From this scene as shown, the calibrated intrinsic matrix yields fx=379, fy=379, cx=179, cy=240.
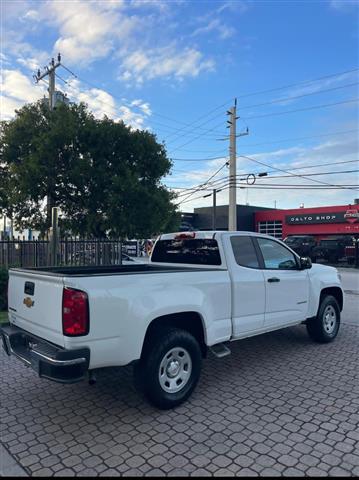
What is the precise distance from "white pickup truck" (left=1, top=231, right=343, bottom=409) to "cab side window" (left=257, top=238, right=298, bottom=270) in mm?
15

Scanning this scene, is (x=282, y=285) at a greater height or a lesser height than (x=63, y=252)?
lesser

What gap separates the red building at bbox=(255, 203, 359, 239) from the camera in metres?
33.9

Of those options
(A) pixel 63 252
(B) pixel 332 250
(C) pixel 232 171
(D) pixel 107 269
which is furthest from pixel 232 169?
(D) pixel 107 269

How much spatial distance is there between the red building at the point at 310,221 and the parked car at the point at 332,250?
617 centimetres

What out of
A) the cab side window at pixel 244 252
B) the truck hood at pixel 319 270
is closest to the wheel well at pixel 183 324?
the cab side window at pixel 244 252

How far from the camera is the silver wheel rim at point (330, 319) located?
627cm

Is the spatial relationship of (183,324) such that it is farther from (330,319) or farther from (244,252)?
(330,319)

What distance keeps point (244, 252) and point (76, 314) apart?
2509mm

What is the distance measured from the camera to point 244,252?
501cm

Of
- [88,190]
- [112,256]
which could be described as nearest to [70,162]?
[88,190]

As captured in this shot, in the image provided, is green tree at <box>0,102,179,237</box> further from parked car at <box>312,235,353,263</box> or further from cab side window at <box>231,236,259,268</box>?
parked car at <box>312,235,353,263</box>

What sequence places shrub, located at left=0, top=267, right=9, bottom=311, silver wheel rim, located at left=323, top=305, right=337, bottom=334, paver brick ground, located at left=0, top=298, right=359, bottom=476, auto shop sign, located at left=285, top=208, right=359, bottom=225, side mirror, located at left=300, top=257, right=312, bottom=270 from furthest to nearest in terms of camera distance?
auto shop sign, located at left=285, top=208, right=359, bottom=225
shrub, located at left=0, top=267, right=9, bottom=311
silver wheel rim, located at left=323, top=305, right=337, bottom=334
side mirror, located at left=300, top=257, right=312, bottom=270
paver brick ground, located at left=0, top=298, right=359, bottom=476

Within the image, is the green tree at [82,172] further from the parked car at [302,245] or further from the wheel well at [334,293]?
the parked car at [302,245]

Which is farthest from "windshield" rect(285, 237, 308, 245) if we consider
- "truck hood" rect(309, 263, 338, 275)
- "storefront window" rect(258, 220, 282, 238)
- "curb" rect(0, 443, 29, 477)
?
"curb" rect(0, 443, 29, 477)
